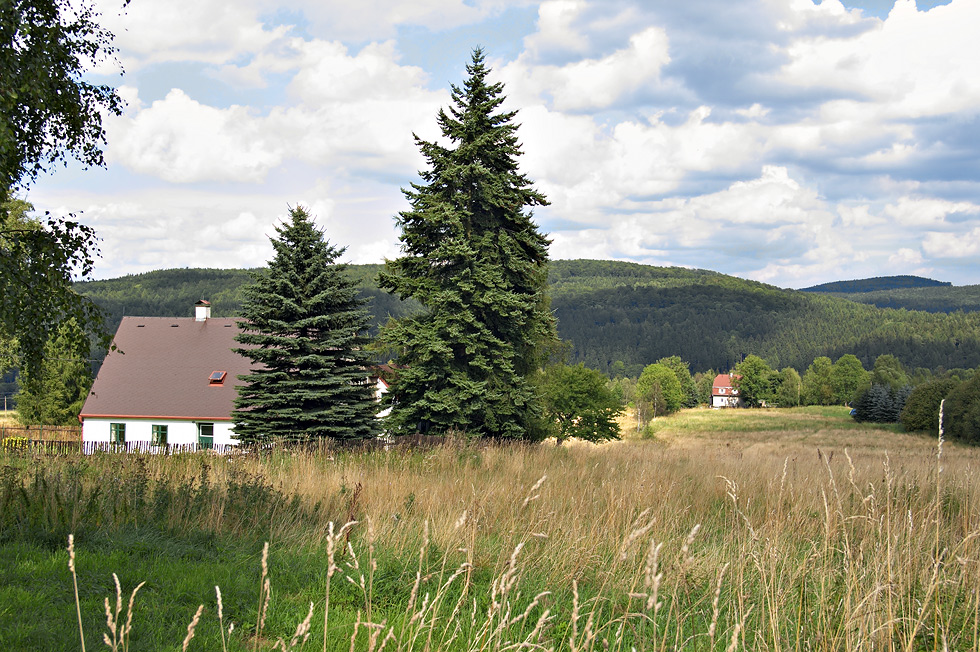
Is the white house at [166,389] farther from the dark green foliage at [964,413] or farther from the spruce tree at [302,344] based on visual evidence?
the dark green foliage at [964,413]

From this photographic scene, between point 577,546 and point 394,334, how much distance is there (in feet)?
52.3

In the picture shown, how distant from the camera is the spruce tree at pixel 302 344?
2123 cm

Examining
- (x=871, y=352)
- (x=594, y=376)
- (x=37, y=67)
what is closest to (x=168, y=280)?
(x=594, y=376)

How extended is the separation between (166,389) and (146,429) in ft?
8.15

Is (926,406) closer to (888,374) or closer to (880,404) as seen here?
(880,404)

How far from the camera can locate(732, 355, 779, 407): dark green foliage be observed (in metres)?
132

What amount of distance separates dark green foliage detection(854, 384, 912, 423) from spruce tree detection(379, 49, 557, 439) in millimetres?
78233

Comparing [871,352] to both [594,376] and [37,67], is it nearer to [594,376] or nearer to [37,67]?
[594,376]

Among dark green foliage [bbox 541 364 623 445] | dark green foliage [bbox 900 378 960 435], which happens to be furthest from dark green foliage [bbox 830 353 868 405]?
dark green foliage [bbox 541 364 623 445]

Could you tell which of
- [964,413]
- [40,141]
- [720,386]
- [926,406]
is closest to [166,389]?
[40,141]

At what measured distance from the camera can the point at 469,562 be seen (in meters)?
2.68

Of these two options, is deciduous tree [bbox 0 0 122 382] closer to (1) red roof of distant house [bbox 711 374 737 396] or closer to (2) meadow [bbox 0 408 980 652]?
(2) meadow [bbox 0 408 980 652]

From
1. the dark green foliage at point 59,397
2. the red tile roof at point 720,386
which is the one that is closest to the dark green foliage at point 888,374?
the red tile roof at point 720,386

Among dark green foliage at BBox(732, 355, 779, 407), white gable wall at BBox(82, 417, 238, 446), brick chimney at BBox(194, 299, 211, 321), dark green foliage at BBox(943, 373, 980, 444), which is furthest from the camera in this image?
dark green foliage at BBox(732, 355, 779, 407)
